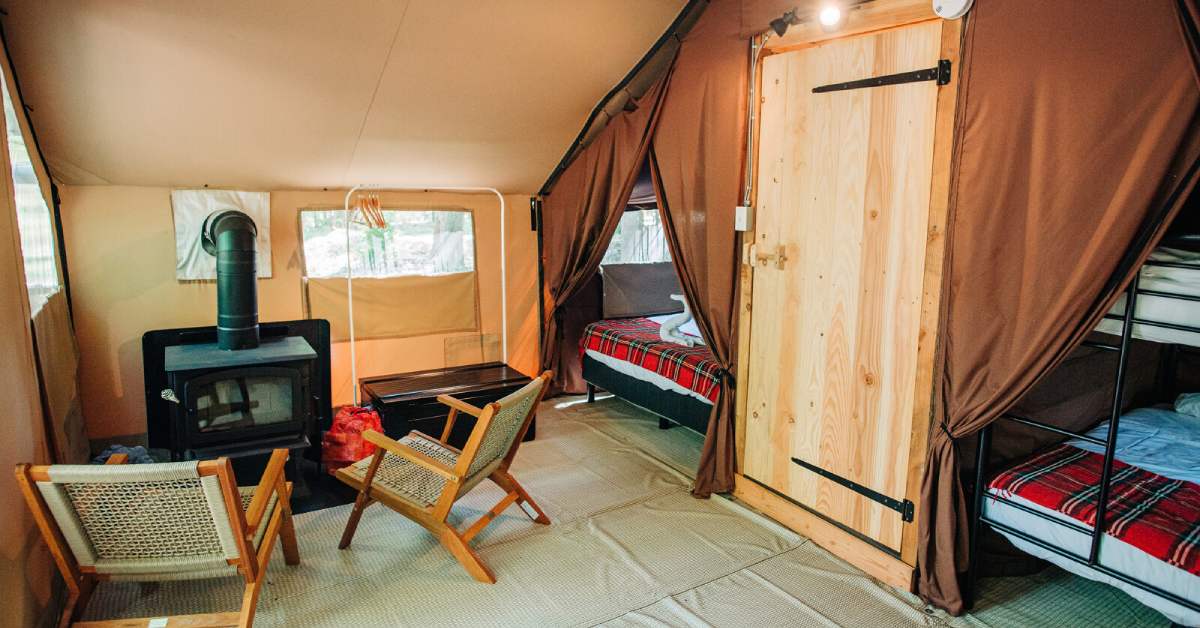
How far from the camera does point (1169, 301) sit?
2.03 meters

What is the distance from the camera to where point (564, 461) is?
4094 millimetres

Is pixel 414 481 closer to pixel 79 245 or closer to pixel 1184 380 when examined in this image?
pixel 79 245

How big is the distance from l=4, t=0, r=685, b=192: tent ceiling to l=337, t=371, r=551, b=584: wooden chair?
1839mm

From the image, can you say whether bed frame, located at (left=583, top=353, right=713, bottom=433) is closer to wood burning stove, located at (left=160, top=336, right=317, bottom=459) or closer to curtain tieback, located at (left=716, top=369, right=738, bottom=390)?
Result: curtain tieback, located at (left=716, top=369, right=738, bottom=390)

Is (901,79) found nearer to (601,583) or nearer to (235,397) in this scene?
(601,583)

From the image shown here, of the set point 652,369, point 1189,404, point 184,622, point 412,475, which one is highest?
point 1189,404

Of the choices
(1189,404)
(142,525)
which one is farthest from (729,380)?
(142,525)

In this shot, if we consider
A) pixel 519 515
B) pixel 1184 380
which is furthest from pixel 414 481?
pixel 1184 380

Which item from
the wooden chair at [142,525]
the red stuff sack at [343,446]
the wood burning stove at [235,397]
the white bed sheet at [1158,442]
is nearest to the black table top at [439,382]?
the red stuff sack at [343,446]

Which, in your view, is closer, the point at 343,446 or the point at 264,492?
the point at 264,492

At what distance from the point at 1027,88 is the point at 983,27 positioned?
284mm

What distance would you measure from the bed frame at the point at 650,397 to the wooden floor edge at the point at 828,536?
480 mm

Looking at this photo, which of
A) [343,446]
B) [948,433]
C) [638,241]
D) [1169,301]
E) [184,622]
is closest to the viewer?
[1169,301]

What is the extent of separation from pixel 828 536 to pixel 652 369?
1.57 m
